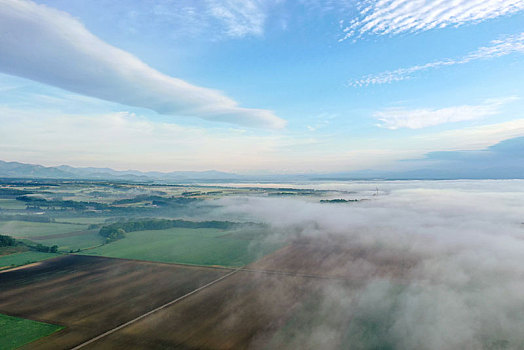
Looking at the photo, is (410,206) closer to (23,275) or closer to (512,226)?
(512,226)

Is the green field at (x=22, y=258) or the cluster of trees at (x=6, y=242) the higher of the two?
the cluster of trees at (x=6, y=242)

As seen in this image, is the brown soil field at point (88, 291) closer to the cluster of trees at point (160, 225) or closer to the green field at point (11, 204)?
the cluster of trees at point (160, 225)

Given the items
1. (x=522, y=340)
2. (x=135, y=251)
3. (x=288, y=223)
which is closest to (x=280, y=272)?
(x=522, y=340)

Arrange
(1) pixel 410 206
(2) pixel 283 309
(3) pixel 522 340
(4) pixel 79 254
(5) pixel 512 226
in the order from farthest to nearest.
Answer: (1) pixel 410 206 → (5) pixel 512 226 → (4) pixel 79 254 → (2) pixel 283 309 → (3) pixel 522 340

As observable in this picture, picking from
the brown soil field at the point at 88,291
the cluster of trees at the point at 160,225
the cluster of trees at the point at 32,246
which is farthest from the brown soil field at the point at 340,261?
the cluster of trees at the point at 32,246

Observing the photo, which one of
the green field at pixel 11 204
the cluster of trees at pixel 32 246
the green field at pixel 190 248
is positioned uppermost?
the green field at pixel 11 204

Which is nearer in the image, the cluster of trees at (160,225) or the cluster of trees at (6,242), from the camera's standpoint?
the cluster of trees at (6,242)

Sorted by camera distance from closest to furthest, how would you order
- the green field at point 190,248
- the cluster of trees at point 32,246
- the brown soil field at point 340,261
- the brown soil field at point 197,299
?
the brown soil field at point 197,299 → the brown soil field at point 340,261 → the green field at point 190,248 → the cluster of trees at point 32,246
